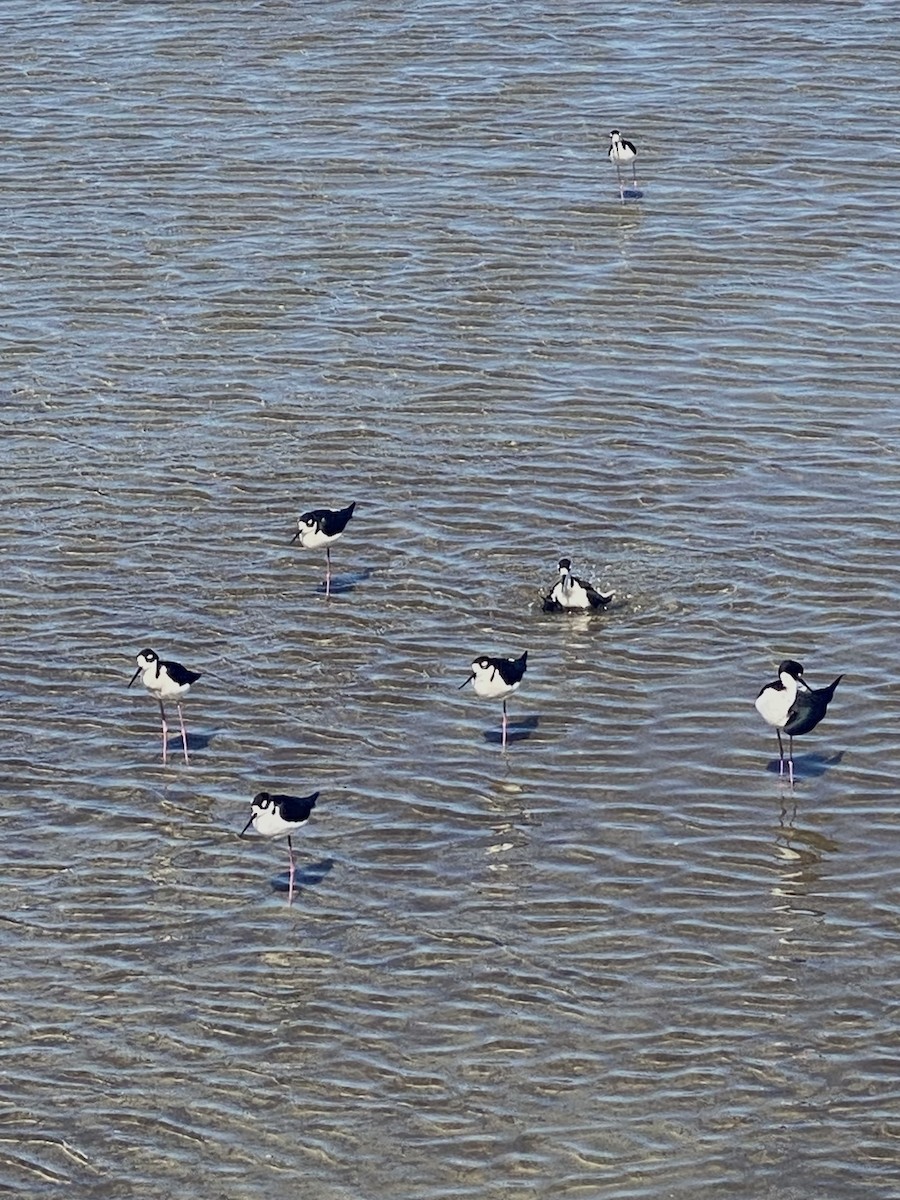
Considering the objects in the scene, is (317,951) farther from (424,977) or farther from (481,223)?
(481,223)

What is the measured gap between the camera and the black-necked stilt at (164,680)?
1471 centimetres

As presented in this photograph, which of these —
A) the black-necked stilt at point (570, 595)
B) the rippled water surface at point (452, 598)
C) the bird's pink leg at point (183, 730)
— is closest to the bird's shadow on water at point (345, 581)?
the rippled water surface at point (452, 598)

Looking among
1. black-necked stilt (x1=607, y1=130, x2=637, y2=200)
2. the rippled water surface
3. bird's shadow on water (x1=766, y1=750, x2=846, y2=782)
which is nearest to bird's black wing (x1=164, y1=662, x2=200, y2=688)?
the rippled water surface

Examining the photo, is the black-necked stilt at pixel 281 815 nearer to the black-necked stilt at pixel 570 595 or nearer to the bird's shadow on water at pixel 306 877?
the bird's shadow on water at pixel 306 877

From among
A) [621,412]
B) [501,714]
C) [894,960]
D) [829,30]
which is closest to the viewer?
[894,960]

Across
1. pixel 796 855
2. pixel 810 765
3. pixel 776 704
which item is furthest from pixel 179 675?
pixel 796 855

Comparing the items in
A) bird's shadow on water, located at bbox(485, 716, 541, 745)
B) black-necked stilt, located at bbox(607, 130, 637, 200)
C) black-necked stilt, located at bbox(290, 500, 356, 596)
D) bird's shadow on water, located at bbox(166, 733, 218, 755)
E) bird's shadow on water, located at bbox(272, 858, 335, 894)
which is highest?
black-necked stilt, located at bbox(607, 130, 637, 200)

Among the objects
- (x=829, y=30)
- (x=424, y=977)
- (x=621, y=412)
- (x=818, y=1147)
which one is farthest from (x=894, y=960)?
(x=829, y=30)

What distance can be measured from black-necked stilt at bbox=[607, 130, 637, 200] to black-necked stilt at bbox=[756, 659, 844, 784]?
9.73 m

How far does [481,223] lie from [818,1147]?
44.2 feet

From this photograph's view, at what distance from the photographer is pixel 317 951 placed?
493 inches

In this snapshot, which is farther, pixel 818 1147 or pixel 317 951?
pixel 317 951

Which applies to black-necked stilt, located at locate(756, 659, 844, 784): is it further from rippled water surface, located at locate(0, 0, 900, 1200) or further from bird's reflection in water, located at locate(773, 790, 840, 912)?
bird's reflection in water, located at locate(773, 790, 840, 912)

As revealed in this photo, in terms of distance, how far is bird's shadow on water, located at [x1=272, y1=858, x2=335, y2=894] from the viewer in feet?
43.2
